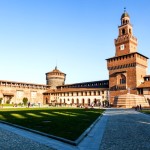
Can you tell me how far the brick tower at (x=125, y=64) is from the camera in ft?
199

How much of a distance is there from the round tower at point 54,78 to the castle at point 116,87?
11.9 feet

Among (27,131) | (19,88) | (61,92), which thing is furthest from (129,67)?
(27,131)

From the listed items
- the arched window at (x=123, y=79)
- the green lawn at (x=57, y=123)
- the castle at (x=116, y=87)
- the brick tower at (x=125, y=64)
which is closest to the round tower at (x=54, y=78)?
the castle at (x=116, y=87)

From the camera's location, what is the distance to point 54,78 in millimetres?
93812

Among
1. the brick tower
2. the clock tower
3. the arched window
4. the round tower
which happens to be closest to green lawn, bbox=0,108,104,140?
the brick tower

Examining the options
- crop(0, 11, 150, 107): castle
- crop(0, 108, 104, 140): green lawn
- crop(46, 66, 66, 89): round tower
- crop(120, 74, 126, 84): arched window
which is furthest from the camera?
crop(46, 66, 66, 89): round tower

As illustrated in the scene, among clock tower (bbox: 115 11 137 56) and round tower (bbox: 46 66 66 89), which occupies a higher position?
clock tower (bbox: 115 11 137 56)

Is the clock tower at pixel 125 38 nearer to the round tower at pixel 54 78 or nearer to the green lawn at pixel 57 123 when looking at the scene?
the round tower at pixel 54 78

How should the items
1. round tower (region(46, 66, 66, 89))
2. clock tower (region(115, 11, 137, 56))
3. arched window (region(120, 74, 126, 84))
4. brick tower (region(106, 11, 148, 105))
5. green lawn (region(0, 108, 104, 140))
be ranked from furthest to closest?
round tower (region(46, 66, 66, 89)) → clock tower (region(115, 11, 137, 56)) → arched window (region(120, 74, 126, 84)) → brick tower (region(106, 11, 148, 105)) → green lawn (region(0, 108, 104, 140))

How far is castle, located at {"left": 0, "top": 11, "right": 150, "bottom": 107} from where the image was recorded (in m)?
58.2

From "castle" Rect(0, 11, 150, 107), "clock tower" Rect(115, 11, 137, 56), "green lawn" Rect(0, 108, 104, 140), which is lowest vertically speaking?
"green lawn" Rect(0, 108, 104, 140)

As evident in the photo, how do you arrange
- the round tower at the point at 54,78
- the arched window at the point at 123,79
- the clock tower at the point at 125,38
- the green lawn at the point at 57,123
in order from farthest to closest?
the round tower at the point at 54,78, the clock tower at the point at 125,38, the arched window at the point at 123,79, the green lawn at the point at 57,123

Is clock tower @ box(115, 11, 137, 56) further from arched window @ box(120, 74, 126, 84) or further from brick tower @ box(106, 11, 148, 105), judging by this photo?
arched window @ box(120, 74, 126, 84)

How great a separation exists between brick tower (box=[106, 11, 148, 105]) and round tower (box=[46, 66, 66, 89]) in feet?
104
